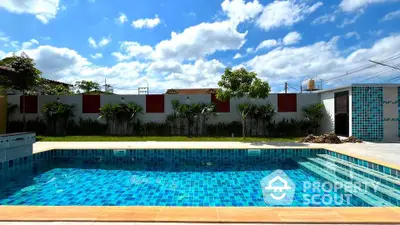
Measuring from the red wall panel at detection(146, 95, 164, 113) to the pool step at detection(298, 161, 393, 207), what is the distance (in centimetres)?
987

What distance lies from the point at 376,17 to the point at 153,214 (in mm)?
12993

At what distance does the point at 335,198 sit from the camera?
450cm

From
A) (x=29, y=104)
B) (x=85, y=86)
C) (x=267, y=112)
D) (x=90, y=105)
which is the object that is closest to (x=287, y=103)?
(x=267, y=112)

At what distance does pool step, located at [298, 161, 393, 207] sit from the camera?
4178 mm

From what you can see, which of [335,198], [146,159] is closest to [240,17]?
[146,159]

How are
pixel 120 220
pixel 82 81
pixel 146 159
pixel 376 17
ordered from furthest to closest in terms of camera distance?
pixel 82 81
pixel 376 17
pixel 146 159
pixel 120 220

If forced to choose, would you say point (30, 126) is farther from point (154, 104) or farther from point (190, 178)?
point (190, 178)

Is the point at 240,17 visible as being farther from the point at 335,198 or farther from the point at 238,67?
the point at 335,198

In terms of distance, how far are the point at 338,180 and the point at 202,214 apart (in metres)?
4.41

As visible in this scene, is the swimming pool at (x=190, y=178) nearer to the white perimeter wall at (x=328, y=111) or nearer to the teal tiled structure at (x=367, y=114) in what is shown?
the teal tiled structure at (x=367, y=114)

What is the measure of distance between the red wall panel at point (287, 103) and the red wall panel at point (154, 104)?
7.74 meters

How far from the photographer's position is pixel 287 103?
49.0ft

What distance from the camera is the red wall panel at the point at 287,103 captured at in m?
14.9

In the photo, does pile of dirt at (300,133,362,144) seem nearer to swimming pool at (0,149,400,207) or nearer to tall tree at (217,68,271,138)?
swimming pool at (0,149,400,207)
